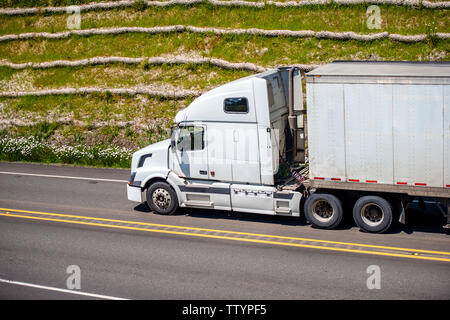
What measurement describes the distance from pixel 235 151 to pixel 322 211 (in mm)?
2916

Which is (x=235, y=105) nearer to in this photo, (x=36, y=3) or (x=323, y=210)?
(x=323, y=210)

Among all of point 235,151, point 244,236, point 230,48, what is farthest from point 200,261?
point 230,48

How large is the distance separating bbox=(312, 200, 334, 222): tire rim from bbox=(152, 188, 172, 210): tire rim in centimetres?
448

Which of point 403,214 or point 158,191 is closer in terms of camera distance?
point 403,214

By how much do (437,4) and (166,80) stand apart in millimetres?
13384

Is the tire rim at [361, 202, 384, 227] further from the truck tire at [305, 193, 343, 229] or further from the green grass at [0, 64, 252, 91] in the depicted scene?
the green grass at [0, 64, 252, 91]

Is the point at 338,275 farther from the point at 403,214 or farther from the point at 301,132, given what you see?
the point at 301,132

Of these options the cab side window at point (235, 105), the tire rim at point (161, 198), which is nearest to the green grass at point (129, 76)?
the tire rim at point (161, 198)

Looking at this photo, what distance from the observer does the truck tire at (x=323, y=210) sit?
1593cm

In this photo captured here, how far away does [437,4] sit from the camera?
91.8ft

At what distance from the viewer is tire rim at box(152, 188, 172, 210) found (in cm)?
1808

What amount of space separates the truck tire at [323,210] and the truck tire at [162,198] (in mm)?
4168

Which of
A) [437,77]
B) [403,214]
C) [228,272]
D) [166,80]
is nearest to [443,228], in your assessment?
[403,214]

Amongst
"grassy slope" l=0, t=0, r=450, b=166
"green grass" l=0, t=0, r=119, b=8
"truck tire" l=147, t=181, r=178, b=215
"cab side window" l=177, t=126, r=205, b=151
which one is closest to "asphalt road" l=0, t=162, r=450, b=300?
"truck tire" l=147, t=181, r=178, b=215
